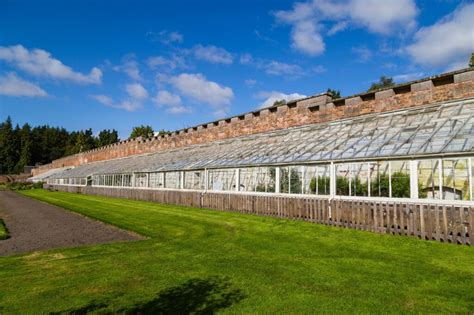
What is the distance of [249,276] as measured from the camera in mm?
6102

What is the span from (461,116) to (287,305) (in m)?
9.94

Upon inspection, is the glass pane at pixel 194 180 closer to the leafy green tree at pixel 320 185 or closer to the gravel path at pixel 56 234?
the gravel path at pixel 56 234

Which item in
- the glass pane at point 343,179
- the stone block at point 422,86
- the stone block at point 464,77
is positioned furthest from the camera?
the stone block at point 422,86

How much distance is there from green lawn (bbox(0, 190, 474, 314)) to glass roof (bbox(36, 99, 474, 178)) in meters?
3.07

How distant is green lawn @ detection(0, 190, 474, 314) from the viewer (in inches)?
191

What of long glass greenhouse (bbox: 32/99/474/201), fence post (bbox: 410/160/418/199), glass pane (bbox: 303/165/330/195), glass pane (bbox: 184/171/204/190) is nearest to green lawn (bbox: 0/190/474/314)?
fence post (bbox: 410/160/418/199)

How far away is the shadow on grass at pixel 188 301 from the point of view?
15.2 ft

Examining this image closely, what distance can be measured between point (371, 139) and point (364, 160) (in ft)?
5.33

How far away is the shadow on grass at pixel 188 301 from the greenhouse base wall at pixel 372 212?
6.34 metres

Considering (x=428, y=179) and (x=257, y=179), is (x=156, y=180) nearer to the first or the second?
(x=257, y=179)

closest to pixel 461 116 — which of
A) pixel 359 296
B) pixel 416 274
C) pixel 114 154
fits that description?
pixel 416 274

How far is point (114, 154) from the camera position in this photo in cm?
4850

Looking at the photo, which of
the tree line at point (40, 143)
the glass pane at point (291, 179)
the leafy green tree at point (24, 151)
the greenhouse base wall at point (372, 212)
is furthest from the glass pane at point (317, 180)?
the leafy green tree at point (24, 151)

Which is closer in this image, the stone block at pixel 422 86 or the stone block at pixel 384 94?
the stone block at pixel 422 86
